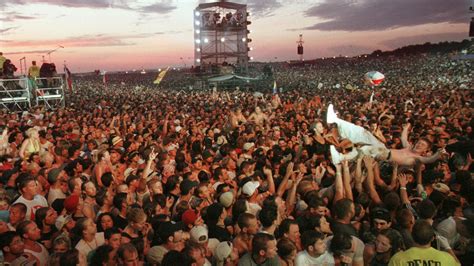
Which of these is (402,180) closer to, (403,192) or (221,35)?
(403,192)

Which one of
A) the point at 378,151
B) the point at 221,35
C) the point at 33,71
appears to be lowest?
the point at 378,151

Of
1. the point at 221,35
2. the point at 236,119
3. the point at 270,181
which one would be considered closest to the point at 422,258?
the point at 270,181

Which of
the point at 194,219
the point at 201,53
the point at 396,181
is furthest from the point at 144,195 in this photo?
the point at 201,53

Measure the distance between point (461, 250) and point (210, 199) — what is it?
2.90 meters

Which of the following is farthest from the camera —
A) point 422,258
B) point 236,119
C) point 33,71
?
point 33,71

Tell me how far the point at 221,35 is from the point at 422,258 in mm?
41036

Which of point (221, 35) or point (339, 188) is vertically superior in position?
point (221, 35)

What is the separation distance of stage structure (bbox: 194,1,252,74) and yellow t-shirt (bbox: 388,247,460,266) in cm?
3719

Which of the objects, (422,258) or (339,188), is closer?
(422,258)

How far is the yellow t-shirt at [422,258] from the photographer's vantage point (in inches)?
119

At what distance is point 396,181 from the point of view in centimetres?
532

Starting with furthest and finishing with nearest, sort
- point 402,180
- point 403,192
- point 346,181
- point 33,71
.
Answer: point 33,71
point 346,181
point 402,180
point 403,192

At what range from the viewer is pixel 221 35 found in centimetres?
4238

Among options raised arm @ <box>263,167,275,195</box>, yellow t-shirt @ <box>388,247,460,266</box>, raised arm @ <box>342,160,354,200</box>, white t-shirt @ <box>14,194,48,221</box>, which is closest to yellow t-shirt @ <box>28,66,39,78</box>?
white t-shirt @ <box>14,194,48,221</box>
